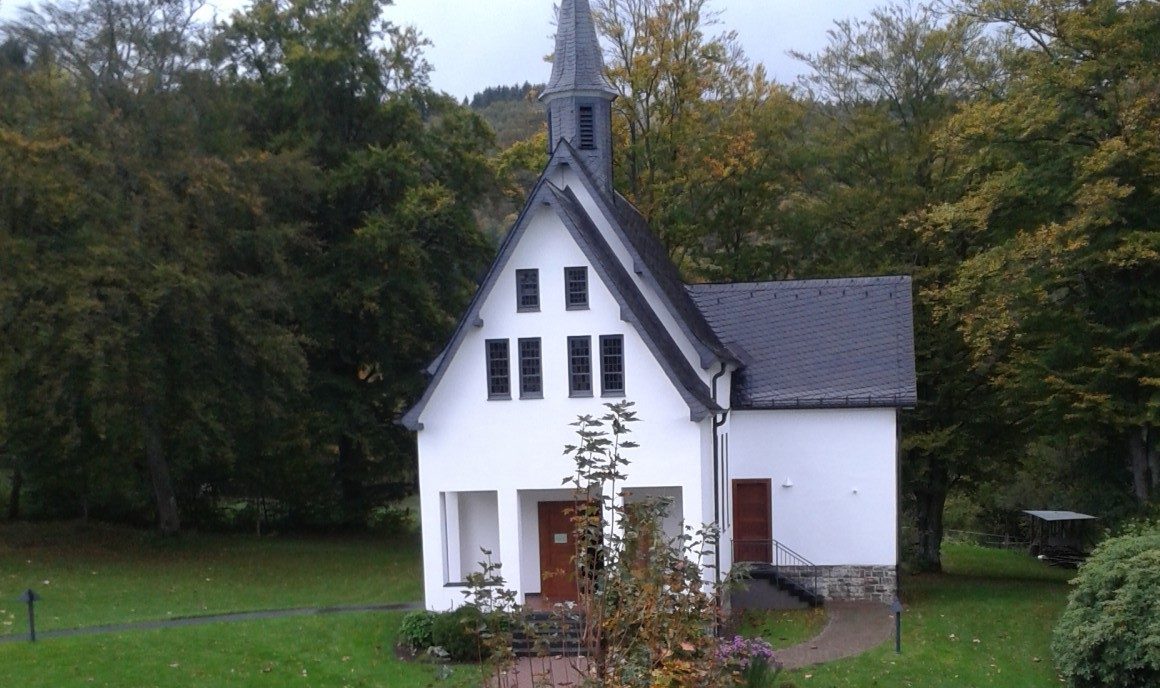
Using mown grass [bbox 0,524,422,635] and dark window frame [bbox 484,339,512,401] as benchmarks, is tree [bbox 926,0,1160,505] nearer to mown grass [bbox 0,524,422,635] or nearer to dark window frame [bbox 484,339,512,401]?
dark window frame [bbox 484,339,512,401]

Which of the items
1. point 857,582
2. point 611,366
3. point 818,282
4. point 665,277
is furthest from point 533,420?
point 818,282

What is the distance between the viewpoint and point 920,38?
1194 inches

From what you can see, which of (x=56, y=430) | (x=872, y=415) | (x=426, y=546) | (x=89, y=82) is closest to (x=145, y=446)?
(x=56, y=430)

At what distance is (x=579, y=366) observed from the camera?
20.3 metres

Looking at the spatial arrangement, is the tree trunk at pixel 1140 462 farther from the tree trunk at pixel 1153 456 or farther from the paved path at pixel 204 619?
the paved path at pixel 204 619

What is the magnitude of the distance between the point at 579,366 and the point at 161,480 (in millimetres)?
15220

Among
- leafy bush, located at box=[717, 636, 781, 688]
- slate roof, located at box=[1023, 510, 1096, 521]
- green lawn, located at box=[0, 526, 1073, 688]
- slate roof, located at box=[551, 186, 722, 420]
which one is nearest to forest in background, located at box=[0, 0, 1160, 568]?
slate roof, located at box=[1023, 510, 1096, 521]

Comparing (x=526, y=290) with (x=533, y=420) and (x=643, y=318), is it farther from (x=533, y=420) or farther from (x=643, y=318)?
(x=533, y=420)

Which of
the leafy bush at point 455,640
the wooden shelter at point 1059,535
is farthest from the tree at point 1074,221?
the wooden shelter at point 1059,535

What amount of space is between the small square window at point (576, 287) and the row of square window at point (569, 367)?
2.00 ft

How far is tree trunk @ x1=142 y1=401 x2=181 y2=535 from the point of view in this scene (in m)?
28.6

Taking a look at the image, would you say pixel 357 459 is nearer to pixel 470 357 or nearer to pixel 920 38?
pixel 470 357

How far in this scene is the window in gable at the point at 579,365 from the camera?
20.2 m

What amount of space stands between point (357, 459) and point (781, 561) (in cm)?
1633
